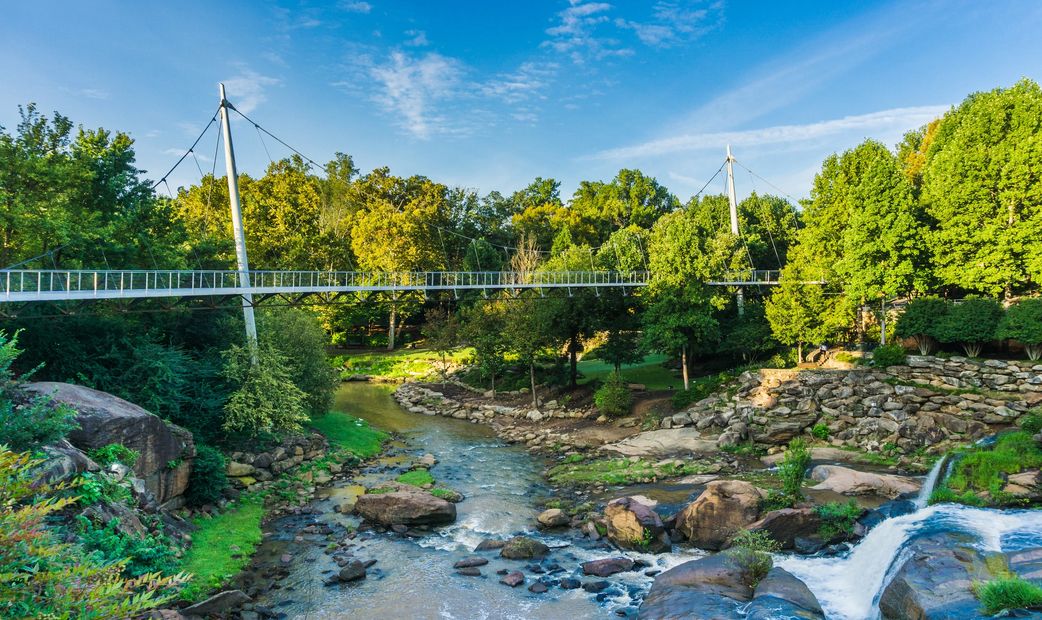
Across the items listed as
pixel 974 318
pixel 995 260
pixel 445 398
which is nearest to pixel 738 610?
pixel 974 318

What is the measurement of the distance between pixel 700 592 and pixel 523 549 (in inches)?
228

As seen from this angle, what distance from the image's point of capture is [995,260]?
31203 millimetres

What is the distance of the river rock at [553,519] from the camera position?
1991cm

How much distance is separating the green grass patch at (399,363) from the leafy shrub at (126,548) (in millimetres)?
38286

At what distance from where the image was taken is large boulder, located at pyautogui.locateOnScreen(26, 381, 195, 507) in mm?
16062

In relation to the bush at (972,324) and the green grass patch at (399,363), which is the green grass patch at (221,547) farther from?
the bush at (972,324)

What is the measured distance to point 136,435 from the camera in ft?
56.4

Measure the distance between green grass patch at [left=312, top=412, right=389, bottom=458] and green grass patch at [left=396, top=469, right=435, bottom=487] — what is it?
14.4ft

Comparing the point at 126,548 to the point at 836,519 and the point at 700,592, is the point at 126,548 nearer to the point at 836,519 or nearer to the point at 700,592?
the point at 700,592

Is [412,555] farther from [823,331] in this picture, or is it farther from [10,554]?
[823,331]

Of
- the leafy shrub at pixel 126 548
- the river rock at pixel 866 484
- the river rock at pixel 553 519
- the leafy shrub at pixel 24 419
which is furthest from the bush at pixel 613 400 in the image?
the leafy shrub at pixel 24 419

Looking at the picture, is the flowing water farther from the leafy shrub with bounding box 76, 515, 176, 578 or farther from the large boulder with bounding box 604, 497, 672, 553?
the leafy shrub with bounding box 76, 515, 176, 578

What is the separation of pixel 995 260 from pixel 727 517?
2519 centimetres

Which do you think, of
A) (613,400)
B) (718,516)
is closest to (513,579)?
(718,516)
